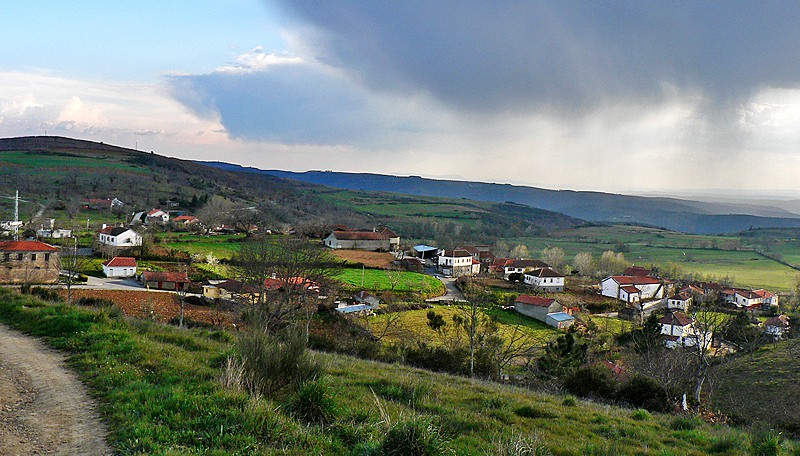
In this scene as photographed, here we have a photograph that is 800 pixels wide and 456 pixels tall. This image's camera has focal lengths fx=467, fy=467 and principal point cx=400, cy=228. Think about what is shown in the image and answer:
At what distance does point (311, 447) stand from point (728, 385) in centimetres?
2980

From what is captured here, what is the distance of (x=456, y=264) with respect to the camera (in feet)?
233

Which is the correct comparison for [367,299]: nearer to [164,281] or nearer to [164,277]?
[164,281]

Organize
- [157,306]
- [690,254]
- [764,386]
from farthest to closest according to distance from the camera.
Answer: [690,254] < [157,306] < [764,386]

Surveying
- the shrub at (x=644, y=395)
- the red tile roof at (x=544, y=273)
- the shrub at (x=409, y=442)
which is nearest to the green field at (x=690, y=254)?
the red tile roof at (x=544, y=273)

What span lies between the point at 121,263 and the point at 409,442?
4890 cm

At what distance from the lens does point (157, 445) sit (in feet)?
15.5

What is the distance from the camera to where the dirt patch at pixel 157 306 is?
27.6m

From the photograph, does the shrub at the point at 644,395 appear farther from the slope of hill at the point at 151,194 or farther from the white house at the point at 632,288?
the slope of hill at the point at 151,194

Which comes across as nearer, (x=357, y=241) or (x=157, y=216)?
(x=357, y=241)

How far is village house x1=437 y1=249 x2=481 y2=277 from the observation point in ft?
229

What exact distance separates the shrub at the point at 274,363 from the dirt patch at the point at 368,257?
54.2 metres

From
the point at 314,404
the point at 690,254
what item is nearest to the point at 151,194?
the point at 314,404

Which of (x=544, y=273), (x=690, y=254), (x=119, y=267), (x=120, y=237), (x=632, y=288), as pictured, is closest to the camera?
(x=119, y=267)

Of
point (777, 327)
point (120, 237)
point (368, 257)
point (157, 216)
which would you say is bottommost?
point (777, 327)
